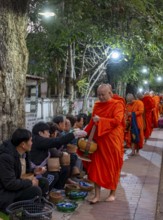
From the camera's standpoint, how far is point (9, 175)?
4215mm

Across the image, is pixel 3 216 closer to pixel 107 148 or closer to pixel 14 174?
pixel 14 174

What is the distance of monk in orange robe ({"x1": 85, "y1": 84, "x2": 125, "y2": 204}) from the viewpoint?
569 centimetres

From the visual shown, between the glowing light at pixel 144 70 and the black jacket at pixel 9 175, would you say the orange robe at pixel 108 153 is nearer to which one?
the black jacket at pixel 9 175

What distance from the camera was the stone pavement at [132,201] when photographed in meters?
5.20

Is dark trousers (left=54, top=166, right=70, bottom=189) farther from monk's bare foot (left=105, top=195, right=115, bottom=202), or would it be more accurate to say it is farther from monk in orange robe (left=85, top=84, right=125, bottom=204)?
monk's bare foot (left=105, top=195, right=115, bottom=202)

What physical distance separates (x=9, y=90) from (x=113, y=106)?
1578mm

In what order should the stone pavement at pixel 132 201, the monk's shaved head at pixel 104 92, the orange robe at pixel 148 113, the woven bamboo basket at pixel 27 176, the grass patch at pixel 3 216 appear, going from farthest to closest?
the orange robe at pixel 148 113 < the monk's shaved head at pixel 104 92 < the stone pavement at pixel 132 201 < the woven bamboo basket at pixel 27 176 < the grass patch at pixel 3 216

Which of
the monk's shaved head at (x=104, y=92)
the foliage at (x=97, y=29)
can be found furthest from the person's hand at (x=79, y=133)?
the foliage at (x=97, y=29)

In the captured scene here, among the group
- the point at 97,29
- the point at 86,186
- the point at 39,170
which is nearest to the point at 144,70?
the point at 97,29

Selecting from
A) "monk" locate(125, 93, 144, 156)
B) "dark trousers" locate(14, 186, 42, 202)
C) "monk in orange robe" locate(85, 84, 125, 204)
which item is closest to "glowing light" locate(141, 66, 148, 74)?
"monk" locate(125, 93, 144, 156)

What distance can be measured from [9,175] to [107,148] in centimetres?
197

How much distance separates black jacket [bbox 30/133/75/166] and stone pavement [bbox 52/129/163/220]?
821mm

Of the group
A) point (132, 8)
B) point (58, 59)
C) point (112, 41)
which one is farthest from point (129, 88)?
point (132, 8)

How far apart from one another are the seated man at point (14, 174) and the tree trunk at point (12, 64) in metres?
1.06
